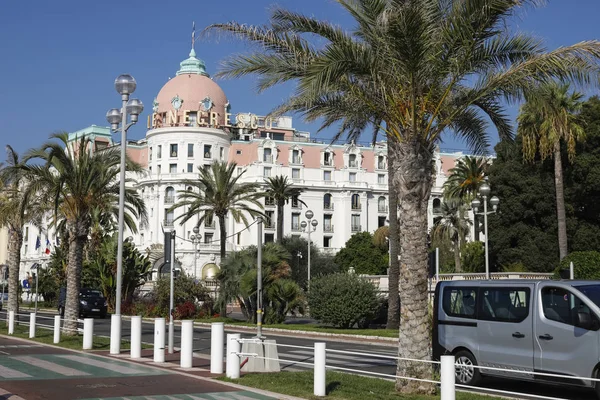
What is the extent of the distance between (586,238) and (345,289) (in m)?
22.9

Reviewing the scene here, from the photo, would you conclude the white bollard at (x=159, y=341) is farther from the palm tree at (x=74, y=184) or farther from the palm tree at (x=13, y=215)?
the palm tree at (x=13, y=215)

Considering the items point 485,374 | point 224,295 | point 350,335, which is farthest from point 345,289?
point 485,374

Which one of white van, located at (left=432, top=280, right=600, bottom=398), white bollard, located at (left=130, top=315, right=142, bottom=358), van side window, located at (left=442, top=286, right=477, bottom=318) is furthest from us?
white bollard, located at (left=130, top=315, right=142, bottom=358)

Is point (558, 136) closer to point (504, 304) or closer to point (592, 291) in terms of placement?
point (504, 304)

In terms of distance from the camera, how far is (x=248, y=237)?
95.4m

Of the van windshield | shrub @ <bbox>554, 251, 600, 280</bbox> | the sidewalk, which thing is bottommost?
the sidewalk

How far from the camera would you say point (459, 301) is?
583 inches

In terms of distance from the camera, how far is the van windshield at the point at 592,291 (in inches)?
491

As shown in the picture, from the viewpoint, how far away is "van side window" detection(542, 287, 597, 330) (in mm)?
12484

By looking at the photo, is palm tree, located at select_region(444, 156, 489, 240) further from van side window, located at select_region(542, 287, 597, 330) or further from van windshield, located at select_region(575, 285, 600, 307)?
van windshield, located at select_region(575, 285, 600, 307)

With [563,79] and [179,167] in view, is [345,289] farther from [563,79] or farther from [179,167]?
[179,167]

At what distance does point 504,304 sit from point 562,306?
1194 millimetres

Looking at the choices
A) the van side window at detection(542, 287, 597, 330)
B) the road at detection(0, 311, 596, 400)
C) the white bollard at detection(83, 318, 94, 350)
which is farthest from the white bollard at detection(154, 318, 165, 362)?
the van side window at detection(542, 287, 597, 330)

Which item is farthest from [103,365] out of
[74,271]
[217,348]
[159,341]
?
[74,271]
